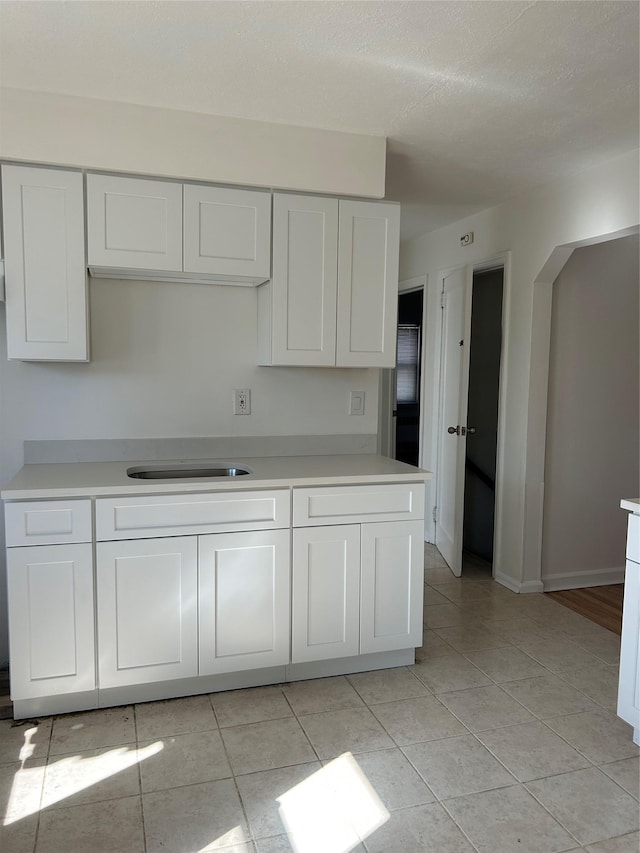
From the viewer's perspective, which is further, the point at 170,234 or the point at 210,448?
the point at 210,448

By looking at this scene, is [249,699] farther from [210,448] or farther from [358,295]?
[358,295]

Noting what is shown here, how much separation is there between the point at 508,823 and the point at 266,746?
83 cm

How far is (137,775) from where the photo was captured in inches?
81.7

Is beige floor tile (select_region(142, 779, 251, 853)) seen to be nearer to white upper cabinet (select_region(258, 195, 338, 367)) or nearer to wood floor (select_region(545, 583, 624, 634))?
white upper cabinet (select_region(258, 195, 338, 367))

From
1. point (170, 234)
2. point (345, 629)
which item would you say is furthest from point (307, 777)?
point (170, 234)

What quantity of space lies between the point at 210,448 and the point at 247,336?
0.58 meters

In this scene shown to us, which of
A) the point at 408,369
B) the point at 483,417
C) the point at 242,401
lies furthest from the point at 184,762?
the point at 408,369

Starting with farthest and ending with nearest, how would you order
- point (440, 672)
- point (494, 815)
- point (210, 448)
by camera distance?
1. point (210, 448)
2. point (440, 672)
3. point (494, 815)

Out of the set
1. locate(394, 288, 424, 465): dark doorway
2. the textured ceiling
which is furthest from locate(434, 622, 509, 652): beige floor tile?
locate(394, 288, 424, 465): dark doorway

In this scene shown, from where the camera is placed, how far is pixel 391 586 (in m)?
2.79

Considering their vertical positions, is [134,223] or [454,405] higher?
[134,223]

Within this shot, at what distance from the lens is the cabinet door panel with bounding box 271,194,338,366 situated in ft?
9.21

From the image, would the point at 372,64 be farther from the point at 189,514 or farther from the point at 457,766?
the point at 457,766

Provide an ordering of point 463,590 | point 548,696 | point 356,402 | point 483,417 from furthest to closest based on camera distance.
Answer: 1. point 483,417
2. point 463,590
3. point 356,402
4. point 548,696
